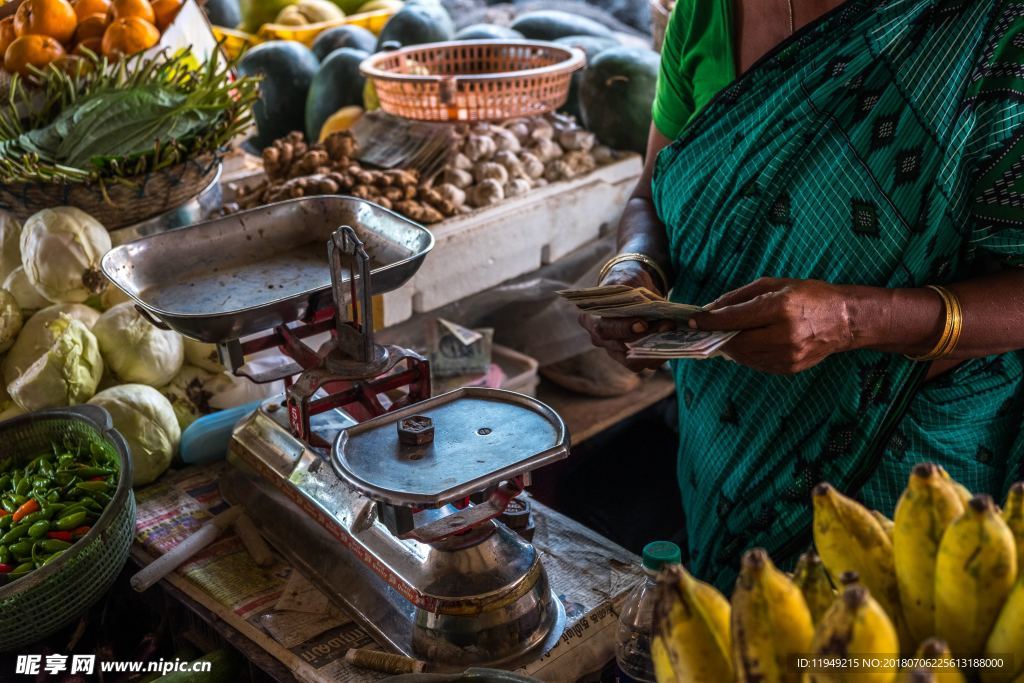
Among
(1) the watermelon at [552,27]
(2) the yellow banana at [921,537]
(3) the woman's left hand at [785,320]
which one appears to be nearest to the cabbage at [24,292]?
(3) the woman's left hand at [785,320]

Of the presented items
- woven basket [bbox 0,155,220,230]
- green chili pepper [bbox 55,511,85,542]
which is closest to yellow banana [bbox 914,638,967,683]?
green chili pepper [bbox 55,511,85,542]

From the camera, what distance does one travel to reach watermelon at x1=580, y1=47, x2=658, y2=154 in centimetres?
319

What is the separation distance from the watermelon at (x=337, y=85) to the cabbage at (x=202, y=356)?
4.99 feet

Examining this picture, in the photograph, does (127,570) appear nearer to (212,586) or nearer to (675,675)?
(212,586)

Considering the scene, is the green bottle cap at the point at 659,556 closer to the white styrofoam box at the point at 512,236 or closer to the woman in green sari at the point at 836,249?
the woman in green sari at the point at 836,249

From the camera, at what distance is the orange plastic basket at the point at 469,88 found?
9.27 ft

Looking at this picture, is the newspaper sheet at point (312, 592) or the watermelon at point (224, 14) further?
the watermelon at point (224, 14)

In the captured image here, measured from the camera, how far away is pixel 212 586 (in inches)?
64.2

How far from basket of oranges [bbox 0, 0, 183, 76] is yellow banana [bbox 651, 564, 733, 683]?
7.92 feet

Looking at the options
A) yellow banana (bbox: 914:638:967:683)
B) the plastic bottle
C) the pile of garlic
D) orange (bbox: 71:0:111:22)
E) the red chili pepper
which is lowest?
the red chili pepper

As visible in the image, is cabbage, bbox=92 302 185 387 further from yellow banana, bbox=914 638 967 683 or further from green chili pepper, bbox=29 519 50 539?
yellow banana, bbox=914 638 967 683

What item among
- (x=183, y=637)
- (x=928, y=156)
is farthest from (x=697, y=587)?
(x=183, y=637)

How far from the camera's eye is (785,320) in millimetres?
1339

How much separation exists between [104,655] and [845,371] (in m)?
1.43
